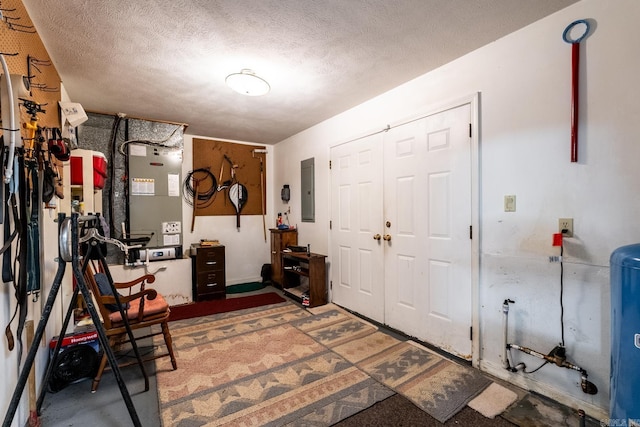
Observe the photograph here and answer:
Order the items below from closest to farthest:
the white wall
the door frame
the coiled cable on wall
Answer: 1. the white wall
2. the door frame
3. the coiled cable on wall

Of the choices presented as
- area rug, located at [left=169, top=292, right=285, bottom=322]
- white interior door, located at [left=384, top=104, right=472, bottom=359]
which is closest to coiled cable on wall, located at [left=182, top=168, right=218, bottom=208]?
area rug, located at [left=169, top=292, right=285, bottom=322]

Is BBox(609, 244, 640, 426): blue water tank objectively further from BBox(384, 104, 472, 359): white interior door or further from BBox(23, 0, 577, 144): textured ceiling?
BBox(23, 0, 577, 144): textured ceiling

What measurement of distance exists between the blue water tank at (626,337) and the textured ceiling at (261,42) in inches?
63.5

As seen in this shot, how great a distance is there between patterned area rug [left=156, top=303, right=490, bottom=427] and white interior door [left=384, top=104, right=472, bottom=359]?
0.29 meters

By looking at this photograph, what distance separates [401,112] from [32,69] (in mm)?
2924

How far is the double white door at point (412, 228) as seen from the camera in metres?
2.39

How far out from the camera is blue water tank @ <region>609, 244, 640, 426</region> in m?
1.25

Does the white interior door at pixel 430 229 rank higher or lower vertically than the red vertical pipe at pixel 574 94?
lower

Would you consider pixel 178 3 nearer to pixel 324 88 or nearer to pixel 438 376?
pixel 324 88

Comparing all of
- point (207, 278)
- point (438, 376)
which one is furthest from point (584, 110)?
point (207, 278)

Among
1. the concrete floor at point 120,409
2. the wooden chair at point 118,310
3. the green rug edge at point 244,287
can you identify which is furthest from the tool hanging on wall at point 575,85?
the green rug edge at point 244,287

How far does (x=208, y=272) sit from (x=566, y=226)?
404 centimetres

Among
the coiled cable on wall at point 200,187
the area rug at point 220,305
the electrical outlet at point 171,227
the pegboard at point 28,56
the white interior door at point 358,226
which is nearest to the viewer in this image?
the pegboard at point 28,56

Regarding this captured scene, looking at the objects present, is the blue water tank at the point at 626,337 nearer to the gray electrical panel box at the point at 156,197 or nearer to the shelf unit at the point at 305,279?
the shelf unit at the point at 305,279
